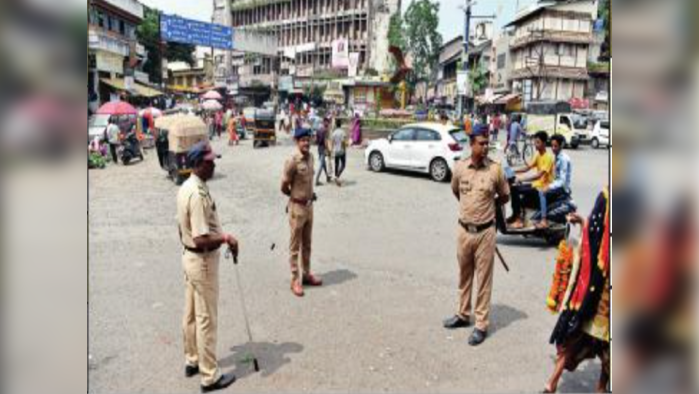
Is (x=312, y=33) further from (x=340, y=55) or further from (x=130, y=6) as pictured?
(x=130, y=6)

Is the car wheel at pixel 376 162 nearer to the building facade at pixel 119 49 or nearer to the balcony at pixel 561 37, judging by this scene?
the building facade at pixel 119 49

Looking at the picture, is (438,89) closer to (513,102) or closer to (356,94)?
(513,102)

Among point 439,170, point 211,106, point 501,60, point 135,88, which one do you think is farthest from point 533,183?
point 501,60

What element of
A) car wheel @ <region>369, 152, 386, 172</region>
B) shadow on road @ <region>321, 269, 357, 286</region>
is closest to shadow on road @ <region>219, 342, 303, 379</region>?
shadow on road @ <region>321, 269, 357, 286</region>

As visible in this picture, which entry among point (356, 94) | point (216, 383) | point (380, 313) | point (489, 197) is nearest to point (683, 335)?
→ point (216, 383)

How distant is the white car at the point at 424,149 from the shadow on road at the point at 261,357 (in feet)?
33.4

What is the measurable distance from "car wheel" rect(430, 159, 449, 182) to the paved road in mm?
3703

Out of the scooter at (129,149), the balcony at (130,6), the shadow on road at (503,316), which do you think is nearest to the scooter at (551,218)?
the shadow on road at (503,316)

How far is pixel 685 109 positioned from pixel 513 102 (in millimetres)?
48888

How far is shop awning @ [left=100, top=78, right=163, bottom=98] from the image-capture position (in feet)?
118

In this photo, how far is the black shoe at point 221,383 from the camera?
13.5 feet

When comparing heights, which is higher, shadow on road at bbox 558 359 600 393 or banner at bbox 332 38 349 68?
banner at bbox 332 38 349 68

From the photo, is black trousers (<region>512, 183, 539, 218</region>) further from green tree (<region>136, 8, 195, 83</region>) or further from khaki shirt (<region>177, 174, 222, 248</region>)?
green tree (<region>136, 8, 195, 83</region>)

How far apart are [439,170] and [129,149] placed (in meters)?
9.81
